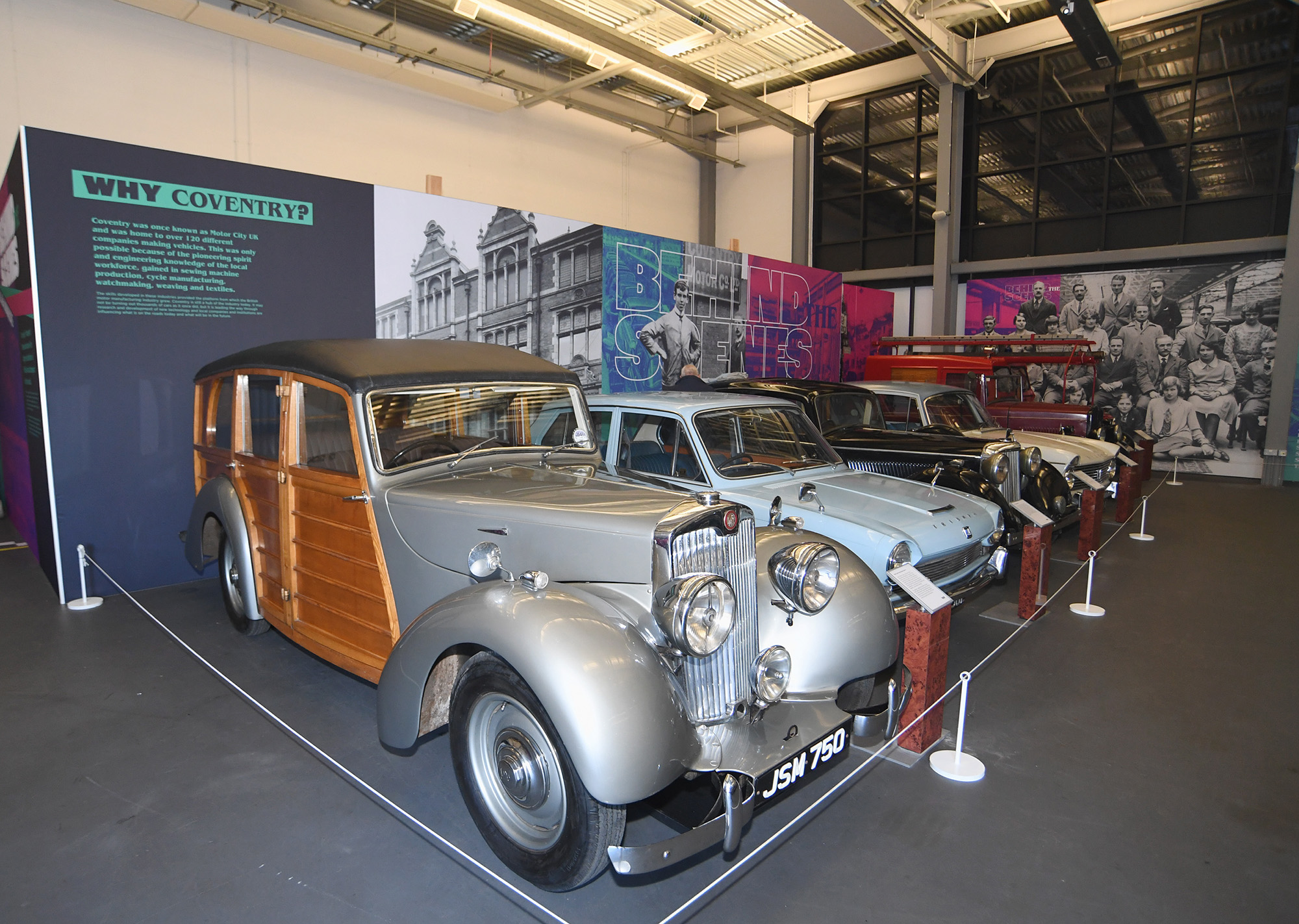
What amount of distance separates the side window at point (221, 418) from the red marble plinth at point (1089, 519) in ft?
20.5

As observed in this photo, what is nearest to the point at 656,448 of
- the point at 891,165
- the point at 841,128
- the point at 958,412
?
the point at 958,412

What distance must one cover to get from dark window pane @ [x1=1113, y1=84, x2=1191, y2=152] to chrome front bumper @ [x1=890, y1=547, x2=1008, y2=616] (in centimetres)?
1077

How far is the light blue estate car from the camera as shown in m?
3.87

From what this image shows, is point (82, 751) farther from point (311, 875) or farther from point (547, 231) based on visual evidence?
point (547, 231)

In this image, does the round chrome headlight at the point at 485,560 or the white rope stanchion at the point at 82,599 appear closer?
the round chrome headlight at the point at 485,560

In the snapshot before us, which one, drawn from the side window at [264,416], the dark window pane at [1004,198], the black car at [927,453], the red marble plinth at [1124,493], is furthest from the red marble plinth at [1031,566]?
the dark window pane at [1004,198]

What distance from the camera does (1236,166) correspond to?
35.7 ft

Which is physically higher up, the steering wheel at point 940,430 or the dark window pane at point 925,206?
the dark window pane at point 925,206

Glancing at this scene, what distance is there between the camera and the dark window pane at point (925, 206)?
44.3 feet

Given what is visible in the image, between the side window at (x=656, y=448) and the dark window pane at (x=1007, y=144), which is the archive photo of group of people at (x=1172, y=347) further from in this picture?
the side window at (x=656, y=448)

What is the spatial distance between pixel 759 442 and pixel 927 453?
1.78 metres

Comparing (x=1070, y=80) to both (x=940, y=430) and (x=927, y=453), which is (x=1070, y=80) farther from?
(x=927, y=453)

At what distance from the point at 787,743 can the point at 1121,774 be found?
5.62 ft

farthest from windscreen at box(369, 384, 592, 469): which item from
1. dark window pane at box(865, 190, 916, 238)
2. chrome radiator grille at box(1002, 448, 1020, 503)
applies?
dark window pane at box(865, 190, 916, 238)
